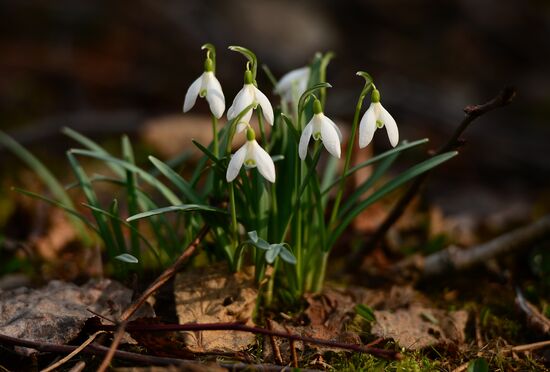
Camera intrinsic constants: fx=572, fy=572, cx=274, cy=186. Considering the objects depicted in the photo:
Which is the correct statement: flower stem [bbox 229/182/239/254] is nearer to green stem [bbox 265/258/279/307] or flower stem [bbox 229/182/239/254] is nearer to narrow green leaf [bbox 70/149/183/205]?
green stem [bbox 265/258/279/307]

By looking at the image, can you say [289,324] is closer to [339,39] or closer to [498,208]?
[498,208]

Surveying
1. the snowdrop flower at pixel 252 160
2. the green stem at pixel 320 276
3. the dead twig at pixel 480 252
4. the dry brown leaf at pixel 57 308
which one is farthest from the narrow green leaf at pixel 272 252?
the dead twig at pixel 480 252

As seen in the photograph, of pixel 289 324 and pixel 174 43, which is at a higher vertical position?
pixel 174 43

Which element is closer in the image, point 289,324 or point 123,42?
point 289,324

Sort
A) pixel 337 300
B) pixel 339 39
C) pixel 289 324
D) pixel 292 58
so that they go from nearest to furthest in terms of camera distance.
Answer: pixel 289 324 < pixel 337 300 < pixel 292 58 < pixel 339 39

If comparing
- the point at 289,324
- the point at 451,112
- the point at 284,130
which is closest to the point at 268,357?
the point at 289,324

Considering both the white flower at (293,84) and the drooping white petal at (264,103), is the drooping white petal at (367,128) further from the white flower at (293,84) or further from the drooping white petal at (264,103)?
the white flower at (293,84)
